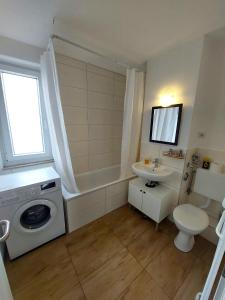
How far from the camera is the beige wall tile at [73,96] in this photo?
6.28ft

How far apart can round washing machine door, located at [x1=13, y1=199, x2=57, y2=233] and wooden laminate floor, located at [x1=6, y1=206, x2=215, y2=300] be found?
30cm

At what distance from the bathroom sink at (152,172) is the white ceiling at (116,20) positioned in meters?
1.58

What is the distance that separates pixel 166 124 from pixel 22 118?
1.99 metres

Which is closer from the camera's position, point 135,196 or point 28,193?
point 28,193

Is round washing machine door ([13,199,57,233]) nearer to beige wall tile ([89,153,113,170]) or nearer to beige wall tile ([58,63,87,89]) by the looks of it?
beige wall tile ([89,153,113,170])

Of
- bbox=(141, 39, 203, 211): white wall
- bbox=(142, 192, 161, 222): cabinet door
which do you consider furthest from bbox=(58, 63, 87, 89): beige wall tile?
bbox=(142, 192, 161, 222): cabinet door

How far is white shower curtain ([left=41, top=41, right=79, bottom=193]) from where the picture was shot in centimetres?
150

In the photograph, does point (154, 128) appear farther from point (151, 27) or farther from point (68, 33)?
point (68, 33)

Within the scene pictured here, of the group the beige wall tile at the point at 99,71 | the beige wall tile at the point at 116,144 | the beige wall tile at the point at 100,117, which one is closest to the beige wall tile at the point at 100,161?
the beige wall tile at the point at 116,144

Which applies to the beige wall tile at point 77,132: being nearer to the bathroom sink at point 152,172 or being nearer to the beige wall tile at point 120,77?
the bathroom sink at point 152,172

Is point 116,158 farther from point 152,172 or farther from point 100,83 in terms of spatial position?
point 100,83

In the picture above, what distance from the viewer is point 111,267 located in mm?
1391

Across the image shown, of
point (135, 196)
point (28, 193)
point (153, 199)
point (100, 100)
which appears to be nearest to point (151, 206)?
point (153, 199)

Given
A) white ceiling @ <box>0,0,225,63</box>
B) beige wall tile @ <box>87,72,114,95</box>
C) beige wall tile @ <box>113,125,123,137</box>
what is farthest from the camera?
beige wall tile @ <box>113,125,123,137</box>
